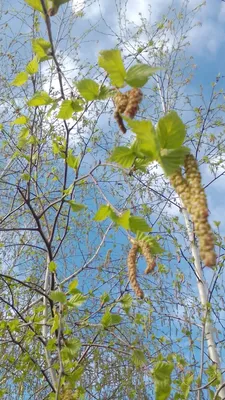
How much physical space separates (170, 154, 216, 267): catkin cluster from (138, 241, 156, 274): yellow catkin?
202 millimetres

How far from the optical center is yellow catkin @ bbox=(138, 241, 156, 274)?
2.20 feet

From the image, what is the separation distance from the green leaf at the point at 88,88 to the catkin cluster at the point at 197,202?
28 cm

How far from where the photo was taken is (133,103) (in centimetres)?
61

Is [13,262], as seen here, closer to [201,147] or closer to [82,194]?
[82,194]

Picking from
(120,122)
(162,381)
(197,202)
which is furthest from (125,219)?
(162,381)

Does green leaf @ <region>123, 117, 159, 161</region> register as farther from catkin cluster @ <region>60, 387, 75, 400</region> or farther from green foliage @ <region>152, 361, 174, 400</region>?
catkin cluster @ <region>60, 387, 75, 400</region>

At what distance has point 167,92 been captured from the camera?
4199 mm

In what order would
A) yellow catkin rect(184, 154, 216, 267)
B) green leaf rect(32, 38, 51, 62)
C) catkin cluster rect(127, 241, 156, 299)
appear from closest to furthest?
yellow catkin rect(184, 154, 216, 267)
catkin cluster rect(127, 241, 156, 299)
green leaf rect(32, 38, 51, 62)

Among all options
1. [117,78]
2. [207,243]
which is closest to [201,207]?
[207,243]

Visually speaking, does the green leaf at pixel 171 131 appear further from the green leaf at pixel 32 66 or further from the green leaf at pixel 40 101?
the green leaf at pixel 32 66

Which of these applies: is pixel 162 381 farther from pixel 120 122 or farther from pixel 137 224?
pixel 120 122

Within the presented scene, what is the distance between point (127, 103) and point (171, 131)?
0.12 m

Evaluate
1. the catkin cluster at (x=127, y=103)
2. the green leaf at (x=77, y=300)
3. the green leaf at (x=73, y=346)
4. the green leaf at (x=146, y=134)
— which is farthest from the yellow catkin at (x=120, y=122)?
the green leaf at (x=73, y=346)

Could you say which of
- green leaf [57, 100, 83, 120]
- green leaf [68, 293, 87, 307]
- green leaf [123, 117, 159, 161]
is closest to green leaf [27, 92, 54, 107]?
green leaf [57, 100, 83, 120]
